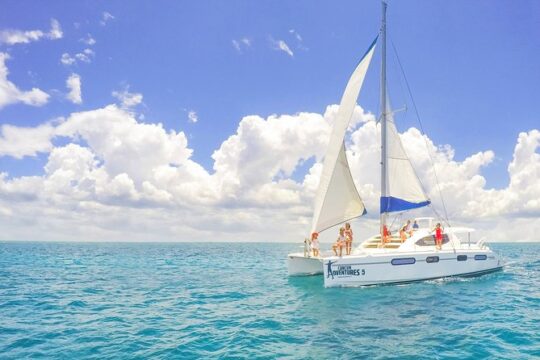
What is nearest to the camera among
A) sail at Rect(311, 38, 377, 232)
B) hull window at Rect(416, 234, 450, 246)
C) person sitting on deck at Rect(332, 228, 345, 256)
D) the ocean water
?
the ocean water

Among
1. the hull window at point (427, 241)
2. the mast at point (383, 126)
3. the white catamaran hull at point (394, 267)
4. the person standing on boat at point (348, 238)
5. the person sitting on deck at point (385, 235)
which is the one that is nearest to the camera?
the white catamaran hull at point (394, 267)

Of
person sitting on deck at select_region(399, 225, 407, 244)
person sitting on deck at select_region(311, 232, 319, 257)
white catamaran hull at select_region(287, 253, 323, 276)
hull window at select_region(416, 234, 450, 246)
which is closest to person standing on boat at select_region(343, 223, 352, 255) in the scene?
person sitting on deck at select_region(311, 232, 319, 257)

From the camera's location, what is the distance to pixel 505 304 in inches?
639

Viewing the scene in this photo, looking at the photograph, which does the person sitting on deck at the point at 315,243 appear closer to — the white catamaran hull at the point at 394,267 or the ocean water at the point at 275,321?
the ocean water at the point at 275,321

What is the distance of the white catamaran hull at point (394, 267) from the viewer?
1909 cm

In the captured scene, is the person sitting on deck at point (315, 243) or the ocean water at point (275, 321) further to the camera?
the person sitting on deck at point (315, 243)

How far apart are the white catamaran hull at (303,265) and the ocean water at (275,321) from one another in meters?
1.32

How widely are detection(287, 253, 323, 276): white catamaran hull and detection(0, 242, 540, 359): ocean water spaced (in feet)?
4.32

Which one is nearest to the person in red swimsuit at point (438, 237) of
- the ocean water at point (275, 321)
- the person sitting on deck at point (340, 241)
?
the ocean water at point (275, 321)

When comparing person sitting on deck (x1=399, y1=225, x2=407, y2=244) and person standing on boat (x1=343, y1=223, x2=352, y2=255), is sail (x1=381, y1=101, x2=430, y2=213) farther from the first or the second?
person standing on boat (x1=343, y1=223, x2=352, y2=255)

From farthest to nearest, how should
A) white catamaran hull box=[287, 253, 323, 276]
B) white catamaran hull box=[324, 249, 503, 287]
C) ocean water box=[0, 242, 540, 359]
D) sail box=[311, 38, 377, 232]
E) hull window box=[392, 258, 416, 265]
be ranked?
white catamaran hull box=[287, 253, 323, 276], sail box=[311, 38, 377, 232], hull window box=[392, 258, 416, 265], white catamaran hull box=[324, 249, 503, 287], ocean water box=[0, 242, 540, 359]

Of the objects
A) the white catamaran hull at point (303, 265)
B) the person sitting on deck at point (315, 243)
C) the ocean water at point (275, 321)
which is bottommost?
the ocean water at point (275, 321)

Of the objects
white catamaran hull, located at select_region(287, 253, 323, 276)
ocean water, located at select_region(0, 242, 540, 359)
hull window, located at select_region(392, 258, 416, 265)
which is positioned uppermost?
hull window, located at select_region(392, 258, 416, 265)

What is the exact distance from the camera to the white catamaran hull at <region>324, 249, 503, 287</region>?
19094mm
